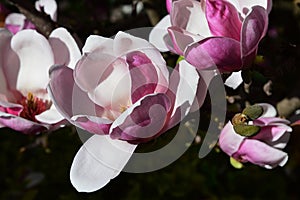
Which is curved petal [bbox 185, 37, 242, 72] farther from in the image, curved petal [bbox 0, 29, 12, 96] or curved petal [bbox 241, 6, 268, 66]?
curved petal [bbox 0, 29, 12, 96]

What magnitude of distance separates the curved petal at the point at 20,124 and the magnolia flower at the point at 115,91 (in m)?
0.07

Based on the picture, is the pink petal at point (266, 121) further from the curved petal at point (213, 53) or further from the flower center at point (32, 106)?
the flower center at point (32, 106)

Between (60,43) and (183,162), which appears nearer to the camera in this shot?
(60,43)

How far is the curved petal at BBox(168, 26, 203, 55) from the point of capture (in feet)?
2.32

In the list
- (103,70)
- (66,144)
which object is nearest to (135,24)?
(66,144)

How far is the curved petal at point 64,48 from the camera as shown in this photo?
2.57ft

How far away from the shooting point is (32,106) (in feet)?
2.72

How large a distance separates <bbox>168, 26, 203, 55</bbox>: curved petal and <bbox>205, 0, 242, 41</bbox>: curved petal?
0.8 inches

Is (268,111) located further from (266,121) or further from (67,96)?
(67,96)

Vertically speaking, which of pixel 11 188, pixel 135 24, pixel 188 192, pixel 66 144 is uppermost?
pixel 135 24

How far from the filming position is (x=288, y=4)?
132 cm

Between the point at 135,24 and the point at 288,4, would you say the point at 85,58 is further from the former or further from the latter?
the point at 288,4

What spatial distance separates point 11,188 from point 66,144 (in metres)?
0.20

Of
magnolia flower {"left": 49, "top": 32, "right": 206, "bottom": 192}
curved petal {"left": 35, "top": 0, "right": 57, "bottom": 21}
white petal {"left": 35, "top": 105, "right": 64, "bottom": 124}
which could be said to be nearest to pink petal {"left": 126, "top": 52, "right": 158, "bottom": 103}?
magnolia flower {"left": 49, "top": 32, "right": 206, "bottom": 192}
